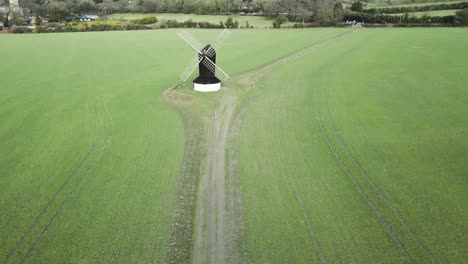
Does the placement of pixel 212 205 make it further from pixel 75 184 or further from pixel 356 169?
pixel 356 169

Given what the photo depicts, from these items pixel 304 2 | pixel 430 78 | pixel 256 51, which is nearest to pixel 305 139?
pixel 430 78

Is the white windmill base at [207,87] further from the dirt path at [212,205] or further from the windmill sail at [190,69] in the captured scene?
the dirt path at [212,205]

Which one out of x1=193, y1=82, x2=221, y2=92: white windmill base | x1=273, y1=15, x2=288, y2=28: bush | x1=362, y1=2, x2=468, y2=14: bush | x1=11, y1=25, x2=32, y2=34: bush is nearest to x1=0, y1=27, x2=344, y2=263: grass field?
x1=193, y1=82, x2=221, y2=92: white windmill base

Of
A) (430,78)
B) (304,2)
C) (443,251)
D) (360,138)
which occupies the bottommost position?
(443,251)

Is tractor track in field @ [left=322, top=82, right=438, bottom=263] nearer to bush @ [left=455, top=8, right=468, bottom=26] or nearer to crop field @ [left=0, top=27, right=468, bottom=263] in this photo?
crop field @ [left=0, top=27, right=468, bottom=263]

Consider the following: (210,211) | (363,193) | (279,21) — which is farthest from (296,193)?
(279,21)

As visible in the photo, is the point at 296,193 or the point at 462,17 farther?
the point at 462,17

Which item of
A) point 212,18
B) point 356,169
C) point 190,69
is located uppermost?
point 212,18

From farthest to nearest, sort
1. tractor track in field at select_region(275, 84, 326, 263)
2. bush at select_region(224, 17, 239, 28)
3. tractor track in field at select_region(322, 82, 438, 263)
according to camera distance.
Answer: bush at select_region(224, 17, 239, 28), tractor track in field at select_region(275, 84, 326, 263), tractor track in field at select_region(322, 82, 438, 263)

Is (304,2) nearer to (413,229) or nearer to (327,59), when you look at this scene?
(327,59)
